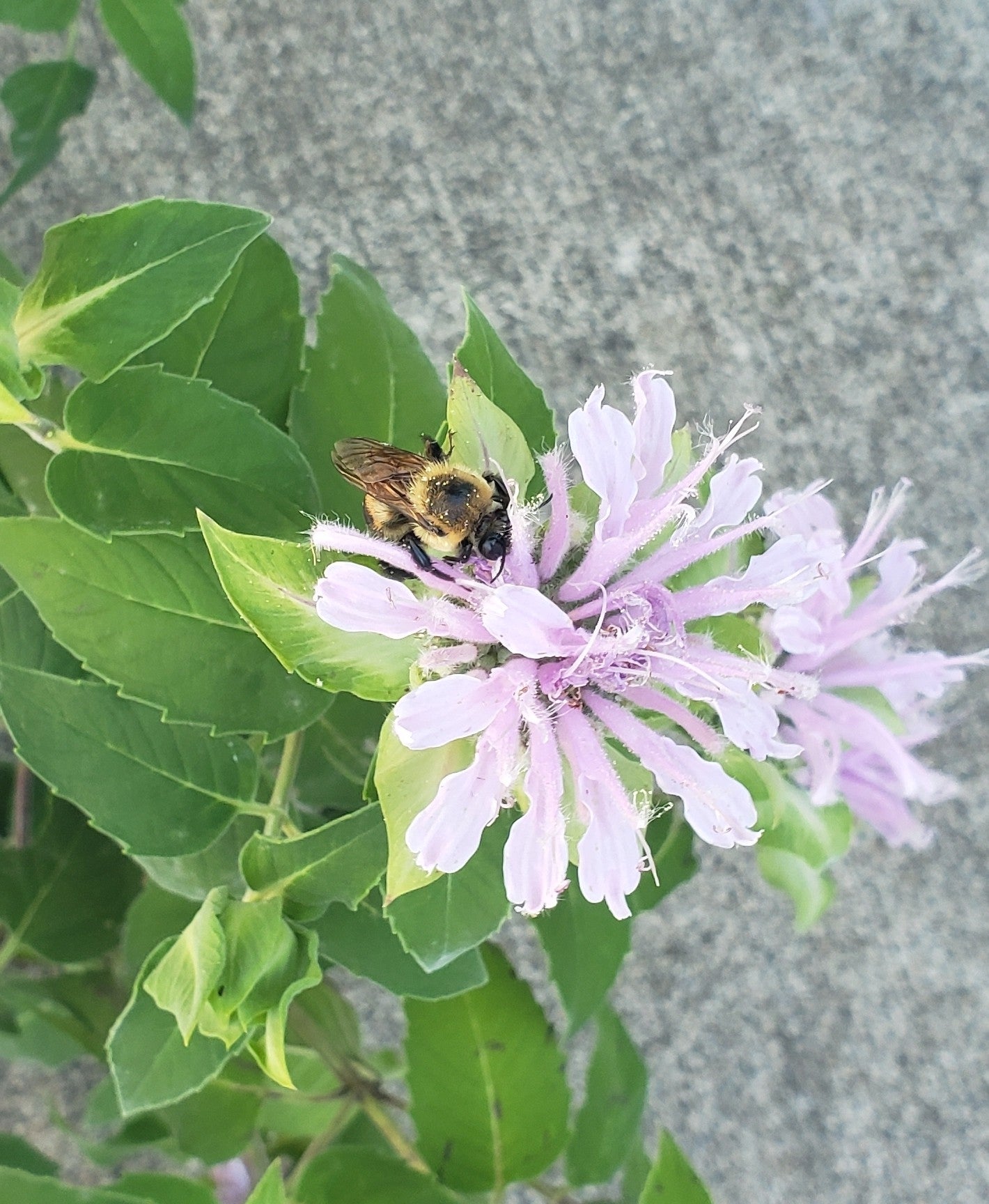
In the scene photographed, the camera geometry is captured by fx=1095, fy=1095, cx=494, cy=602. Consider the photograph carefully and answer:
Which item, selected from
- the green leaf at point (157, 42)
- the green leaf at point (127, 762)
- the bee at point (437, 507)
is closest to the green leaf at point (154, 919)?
the green leaf at point (127, 762)

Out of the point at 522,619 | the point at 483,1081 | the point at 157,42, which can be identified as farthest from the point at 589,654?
the point at 157,42

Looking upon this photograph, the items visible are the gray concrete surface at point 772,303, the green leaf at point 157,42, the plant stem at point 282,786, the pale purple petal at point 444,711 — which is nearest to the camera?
the pale purple petal at point 444,711

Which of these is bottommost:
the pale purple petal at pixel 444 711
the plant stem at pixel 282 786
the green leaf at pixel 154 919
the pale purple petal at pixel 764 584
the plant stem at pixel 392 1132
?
the plant stem at pixel 392 1132

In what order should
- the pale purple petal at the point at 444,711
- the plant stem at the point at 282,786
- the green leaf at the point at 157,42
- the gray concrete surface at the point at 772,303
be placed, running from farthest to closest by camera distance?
the gray concrete surface at the point at 772,303 < the green leaf at the point at 157,42 < the plant stem at the point at 282,786 < the pale purple petal at the point at 444,711

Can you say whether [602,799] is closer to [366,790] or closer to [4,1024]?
[366,790]

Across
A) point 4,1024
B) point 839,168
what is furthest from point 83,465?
point 839,168

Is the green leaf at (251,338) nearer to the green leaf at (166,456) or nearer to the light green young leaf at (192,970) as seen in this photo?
the green leaf at (166,456)

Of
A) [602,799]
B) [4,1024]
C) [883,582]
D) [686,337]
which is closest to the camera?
[602,799]
